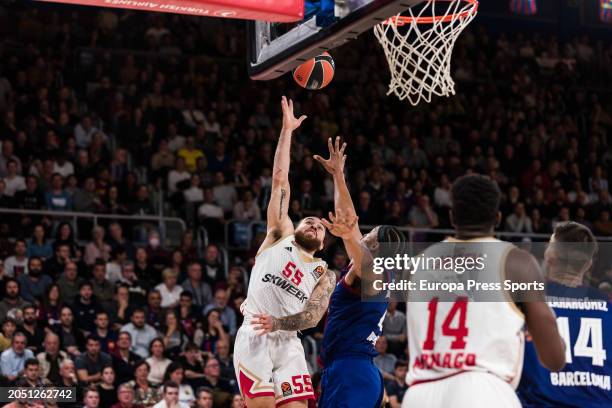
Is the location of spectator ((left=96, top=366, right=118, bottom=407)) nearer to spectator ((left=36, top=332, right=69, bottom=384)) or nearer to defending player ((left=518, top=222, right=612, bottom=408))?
spectator ((left=36, top=332, right=69, bottom=384))

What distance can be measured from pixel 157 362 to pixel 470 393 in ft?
25.5

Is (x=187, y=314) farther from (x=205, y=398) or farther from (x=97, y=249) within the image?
(x=205, y=398)

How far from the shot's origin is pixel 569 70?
21.6m

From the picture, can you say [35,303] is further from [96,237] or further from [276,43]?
[276,43]

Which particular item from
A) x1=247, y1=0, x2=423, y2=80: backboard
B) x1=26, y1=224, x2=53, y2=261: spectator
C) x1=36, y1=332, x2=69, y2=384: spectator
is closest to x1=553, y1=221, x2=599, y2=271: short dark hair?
x1=247, y1=0, x2=423, y2=80: backboard

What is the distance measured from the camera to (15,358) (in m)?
10.5

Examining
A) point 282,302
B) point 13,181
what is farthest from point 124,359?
point 282,302

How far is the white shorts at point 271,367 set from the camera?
7.28 meters

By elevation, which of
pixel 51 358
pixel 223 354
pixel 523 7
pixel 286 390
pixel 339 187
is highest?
pixel 523 7

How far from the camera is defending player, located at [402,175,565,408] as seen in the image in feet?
13.5

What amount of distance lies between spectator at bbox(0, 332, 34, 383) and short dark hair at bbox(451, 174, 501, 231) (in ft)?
24.0

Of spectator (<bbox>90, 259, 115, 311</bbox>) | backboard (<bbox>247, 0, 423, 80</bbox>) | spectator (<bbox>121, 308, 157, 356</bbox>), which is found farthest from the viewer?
spectator (<bbox>90, 259, 115, 311</bbox>)

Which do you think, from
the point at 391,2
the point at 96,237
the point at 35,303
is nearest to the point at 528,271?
the point at 391,2

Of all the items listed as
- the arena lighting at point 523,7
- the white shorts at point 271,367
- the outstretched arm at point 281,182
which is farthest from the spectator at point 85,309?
the arena lighting at point 523,7
